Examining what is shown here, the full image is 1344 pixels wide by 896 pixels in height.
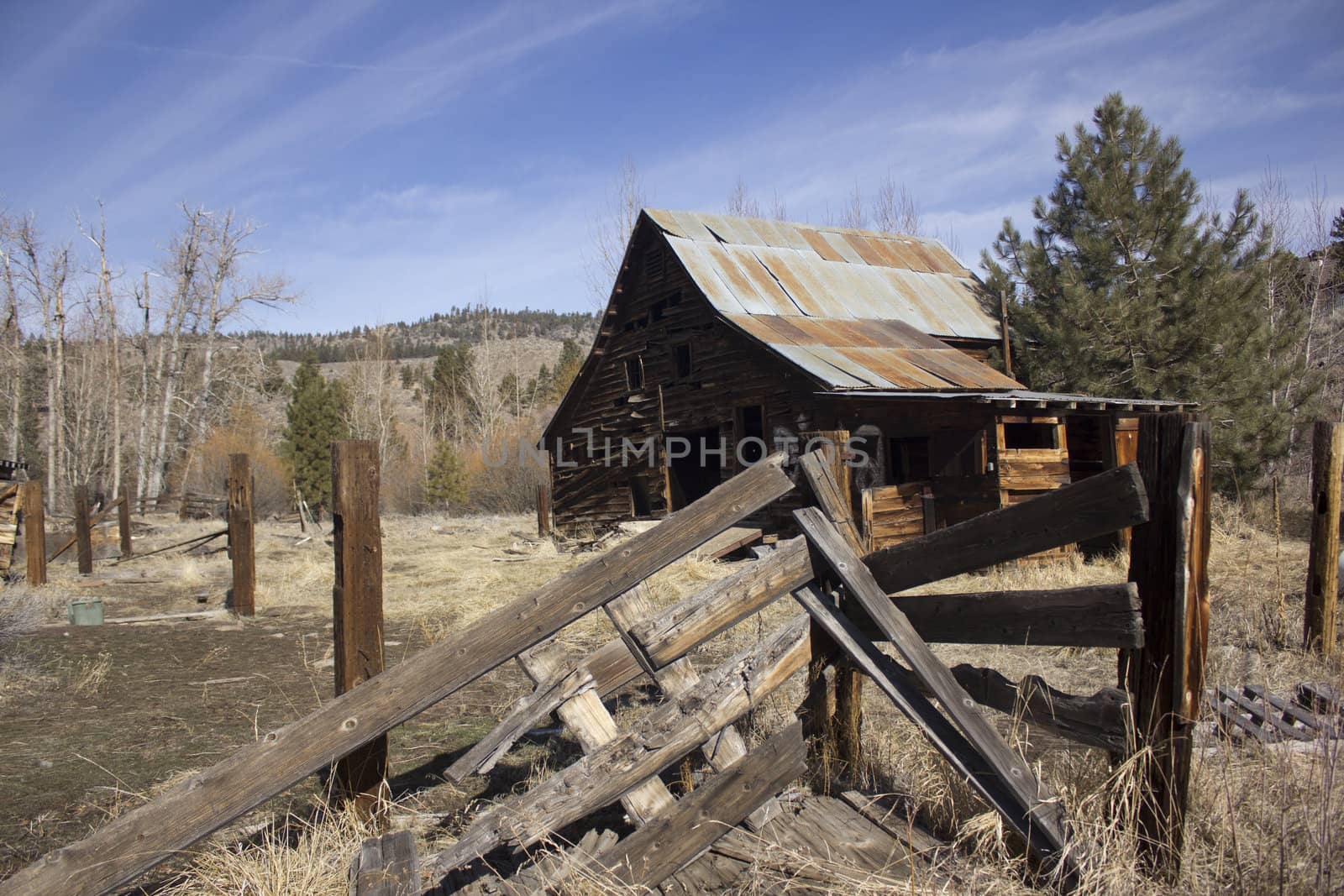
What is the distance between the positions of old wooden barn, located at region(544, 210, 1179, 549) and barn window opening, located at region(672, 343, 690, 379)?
0.12 feet

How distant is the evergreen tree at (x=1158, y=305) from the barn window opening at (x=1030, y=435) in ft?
6.58

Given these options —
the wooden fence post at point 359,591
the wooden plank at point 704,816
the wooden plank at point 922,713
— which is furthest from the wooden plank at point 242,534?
the wooden plank at point 922,713

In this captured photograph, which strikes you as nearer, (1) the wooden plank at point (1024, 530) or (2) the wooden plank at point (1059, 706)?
(1) the wooden plank at point (1024, 530)

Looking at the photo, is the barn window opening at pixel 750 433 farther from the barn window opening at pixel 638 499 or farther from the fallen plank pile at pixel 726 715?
the fallen plank pile at pixel 726 715

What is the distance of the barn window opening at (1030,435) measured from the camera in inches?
582

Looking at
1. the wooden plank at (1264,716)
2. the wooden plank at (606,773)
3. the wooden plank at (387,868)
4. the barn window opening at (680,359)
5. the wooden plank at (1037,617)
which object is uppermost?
the barn window opening at (680,359)

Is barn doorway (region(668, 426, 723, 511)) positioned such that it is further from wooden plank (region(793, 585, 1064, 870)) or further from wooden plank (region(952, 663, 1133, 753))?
wooden plank (region(952, 663, 1133, 753))

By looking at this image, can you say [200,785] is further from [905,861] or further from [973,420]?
[973,420]

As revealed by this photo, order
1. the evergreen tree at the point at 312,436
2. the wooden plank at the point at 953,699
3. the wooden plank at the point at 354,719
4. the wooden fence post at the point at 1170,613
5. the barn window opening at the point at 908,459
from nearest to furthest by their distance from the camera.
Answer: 1. the wooden plank at the point at 354,719
2. the wooden fence post at the point at 1170,613
3. the wooden plank at the point at 953,699
4. the barn window opening at the point at 908,459
5. the evergreen tree at the point at 312,436

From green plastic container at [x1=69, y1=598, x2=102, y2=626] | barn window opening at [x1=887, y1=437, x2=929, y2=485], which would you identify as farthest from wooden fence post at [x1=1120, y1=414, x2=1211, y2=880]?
barn window opening at [x1=887, y1=437, x2=929, y2=485]

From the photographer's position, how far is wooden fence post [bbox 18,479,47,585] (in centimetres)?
1286

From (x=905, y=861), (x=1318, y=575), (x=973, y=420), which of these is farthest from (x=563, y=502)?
(x=905, y=861)

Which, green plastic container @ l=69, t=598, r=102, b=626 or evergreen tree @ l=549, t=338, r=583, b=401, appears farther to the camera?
evergreen tree @ l=549, t=338, r=583, b=401

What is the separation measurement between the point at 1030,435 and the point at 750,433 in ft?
18.0
